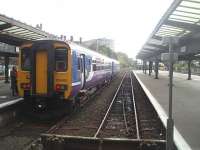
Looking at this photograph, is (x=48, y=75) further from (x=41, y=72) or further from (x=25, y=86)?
(x=25, y=86)

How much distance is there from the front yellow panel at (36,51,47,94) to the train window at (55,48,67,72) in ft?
1.38

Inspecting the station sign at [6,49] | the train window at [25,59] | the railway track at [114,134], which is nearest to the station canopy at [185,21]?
the railway track at [114,134]

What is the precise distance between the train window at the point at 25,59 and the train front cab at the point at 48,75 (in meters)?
0.17

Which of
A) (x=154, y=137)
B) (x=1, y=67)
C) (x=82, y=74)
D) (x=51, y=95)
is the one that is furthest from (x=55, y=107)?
(x=1, y=67)

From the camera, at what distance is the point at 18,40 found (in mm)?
18500

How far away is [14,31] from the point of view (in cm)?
1788

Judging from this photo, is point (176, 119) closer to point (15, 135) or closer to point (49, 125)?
point (49, 125)

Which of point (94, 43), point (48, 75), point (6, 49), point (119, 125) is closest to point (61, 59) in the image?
point (48, 75)

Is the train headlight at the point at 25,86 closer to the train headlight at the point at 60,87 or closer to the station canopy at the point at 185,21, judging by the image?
the train headlight at the point at 60,87

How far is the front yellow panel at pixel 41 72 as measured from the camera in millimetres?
13234

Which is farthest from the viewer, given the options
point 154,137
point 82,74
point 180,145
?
point 82,74

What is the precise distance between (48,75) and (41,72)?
357 millimetres

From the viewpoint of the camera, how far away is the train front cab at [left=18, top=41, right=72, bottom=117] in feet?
43.1

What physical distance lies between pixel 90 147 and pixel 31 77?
4.54 meters
